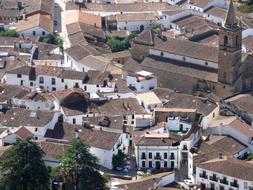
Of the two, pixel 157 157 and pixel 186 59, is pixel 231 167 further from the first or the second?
pixel 186 59

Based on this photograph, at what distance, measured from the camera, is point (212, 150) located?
64.0 metres

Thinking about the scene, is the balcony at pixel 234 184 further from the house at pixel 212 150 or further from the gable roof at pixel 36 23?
the gable roof at pixel 36 23

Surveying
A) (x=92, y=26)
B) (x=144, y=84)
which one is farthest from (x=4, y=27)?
(x=144, y=84)

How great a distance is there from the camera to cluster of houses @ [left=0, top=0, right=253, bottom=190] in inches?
2515

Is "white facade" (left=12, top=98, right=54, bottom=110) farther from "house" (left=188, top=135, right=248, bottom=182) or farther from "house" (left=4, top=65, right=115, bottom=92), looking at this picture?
"house" (left=188, top=135, right=248, bottom=182)

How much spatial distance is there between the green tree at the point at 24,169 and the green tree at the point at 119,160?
25.6 feet

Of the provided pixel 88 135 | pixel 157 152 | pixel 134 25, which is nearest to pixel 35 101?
pixel 88 135

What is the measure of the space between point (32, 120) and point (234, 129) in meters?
14.6

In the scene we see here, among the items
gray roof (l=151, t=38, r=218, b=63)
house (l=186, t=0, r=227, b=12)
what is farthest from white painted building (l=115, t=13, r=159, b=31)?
gray roof (l=151, t=38, r=218, b=63)

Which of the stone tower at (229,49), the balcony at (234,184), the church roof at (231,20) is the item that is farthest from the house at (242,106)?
the balcony at (234,184)

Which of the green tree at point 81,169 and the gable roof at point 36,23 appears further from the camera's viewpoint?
the gable roof at point 36,23

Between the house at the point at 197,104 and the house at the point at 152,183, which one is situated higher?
the house at the point at 197,104

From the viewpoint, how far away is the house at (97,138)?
63.4m

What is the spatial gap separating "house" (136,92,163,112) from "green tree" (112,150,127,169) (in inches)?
278
